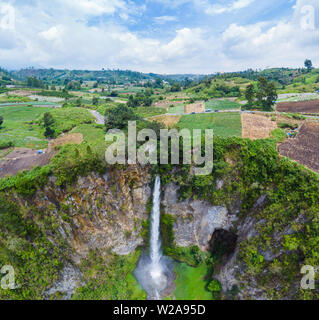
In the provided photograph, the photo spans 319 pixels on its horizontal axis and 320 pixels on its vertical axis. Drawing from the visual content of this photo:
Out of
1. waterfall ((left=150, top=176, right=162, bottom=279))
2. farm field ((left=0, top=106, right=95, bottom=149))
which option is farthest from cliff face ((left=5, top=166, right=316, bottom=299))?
farm field ((left=0, top=106, right=95, bottom=149))

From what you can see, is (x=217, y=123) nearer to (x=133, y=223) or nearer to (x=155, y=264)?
(x=133, y=223)

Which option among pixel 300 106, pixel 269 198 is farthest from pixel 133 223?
pixel 300 106

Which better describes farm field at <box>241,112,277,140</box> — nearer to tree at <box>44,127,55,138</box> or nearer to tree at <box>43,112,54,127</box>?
tree at <box>44,127,55,138</box>

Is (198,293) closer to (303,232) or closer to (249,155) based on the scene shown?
(303,232)

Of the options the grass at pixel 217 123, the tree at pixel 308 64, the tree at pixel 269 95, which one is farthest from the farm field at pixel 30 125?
the tree at pixel 308 64

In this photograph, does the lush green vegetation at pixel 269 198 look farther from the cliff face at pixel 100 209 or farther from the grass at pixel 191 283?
the grass at pixel 191 283

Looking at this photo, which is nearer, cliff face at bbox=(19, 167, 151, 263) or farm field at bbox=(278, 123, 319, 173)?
cliff face at bbox=(19, 167, 151, 263)
